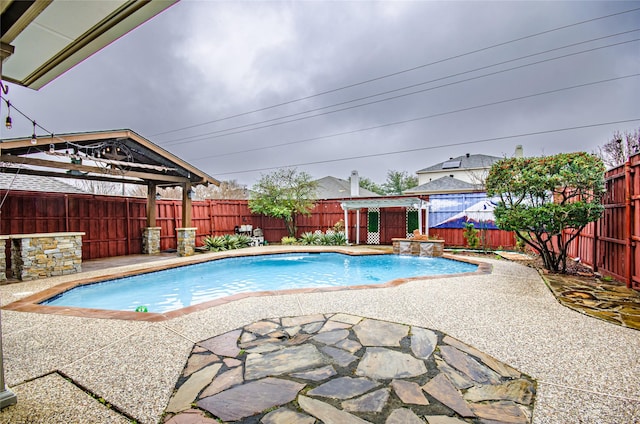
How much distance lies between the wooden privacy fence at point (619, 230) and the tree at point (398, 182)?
27367mm

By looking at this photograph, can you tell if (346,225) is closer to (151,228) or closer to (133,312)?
(151,228)

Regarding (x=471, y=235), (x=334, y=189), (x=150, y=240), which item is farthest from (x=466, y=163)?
(x=150, y=240)

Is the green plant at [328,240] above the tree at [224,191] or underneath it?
underneath

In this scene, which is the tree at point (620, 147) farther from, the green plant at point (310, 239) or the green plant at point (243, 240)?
the green plant at point (243, 240)

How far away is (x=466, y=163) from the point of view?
24.9m

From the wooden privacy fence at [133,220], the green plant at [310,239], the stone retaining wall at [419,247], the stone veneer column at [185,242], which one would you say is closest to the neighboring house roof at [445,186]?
the wooden privacy fence at [133,220]

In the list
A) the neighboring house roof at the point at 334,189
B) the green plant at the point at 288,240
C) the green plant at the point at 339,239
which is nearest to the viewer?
the green plant at the point at 339,239

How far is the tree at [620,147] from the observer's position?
13.4 m

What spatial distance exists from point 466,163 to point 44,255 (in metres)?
26.8

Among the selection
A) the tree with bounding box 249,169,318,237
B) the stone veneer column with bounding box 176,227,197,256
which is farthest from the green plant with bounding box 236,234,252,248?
the stone veneer column with bounding box 176,227,197,256

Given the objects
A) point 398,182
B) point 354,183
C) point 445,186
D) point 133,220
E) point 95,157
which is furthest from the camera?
point 398,182

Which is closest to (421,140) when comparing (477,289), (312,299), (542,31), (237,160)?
(542,31)

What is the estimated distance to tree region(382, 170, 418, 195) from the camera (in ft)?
111

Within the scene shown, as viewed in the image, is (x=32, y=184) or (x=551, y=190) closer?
(x=551, y=190)
